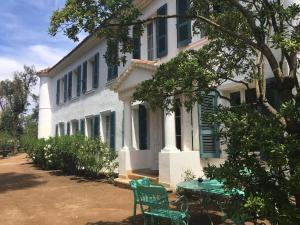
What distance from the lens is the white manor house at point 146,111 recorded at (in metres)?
10.0

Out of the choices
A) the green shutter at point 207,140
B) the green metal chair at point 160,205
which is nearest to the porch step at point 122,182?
the green shutter at point 207,140

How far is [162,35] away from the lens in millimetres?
12289

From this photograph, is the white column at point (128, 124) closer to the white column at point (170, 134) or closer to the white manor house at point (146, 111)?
the white manor house at point (146, 111)

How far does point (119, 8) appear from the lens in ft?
16.2

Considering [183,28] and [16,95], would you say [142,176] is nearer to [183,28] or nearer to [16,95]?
[183,28]

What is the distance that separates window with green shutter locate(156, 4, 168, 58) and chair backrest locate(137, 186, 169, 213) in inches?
265

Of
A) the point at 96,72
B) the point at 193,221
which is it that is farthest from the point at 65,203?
the point at 96,72

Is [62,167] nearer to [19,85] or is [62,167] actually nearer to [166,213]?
[166,213]

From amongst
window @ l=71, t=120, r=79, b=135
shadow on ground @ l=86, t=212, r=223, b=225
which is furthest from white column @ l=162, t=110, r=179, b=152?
window @ l=71, t=120, r=79, b=135

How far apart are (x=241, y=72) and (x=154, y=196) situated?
2509 millimetres

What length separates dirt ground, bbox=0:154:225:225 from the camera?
745 centimetres

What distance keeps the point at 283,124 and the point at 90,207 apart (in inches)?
238

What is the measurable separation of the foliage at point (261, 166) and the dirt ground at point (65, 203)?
10.7 ft

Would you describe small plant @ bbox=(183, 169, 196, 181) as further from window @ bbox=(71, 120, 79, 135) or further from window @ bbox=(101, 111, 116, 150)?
window @ bbox=(71, 120, 79, 135)
